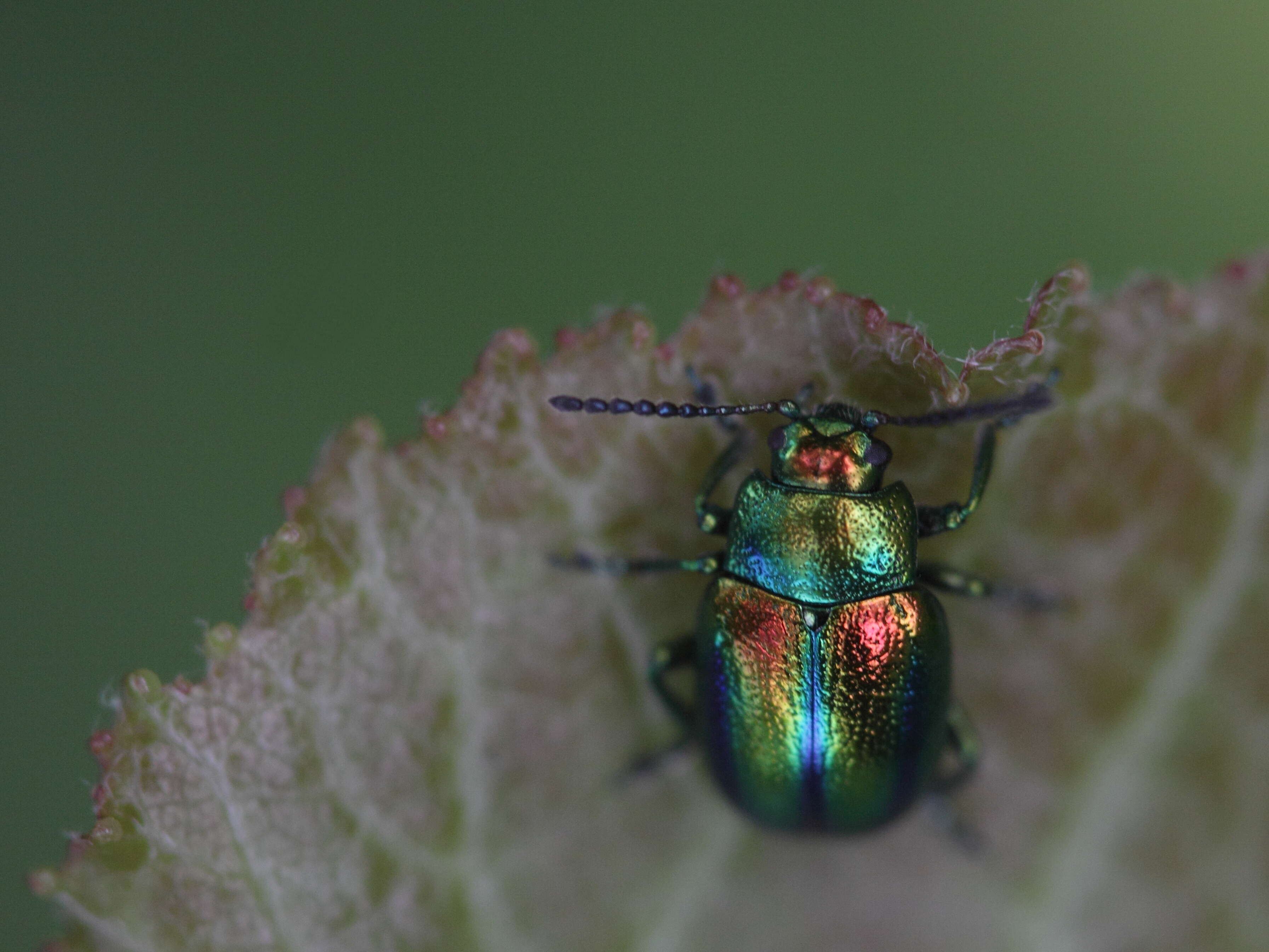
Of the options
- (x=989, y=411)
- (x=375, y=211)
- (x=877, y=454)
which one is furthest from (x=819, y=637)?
(x=375, y=211)

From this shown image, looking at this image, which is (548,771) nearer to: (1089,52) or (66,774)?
(66,774)

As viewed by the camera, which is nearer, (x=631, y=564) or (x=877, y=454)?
(x=877, y=454)

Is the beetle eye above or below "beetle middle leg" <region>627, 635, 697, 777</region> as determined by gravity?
above

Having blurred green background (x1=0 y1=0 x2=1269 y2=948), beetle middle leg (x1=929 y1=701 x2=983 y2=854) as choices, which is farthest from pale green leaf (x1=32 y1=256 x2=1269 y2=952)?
blurred green background (x1=0 y1=0 x2=1269 y2=948)

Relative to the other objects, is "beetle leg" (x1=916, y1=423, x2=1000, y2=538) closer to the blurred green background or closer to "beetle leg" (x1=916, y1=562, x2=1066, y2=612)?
"beetle leg" (x1=916, y1=562, x2=1066, y2=612)

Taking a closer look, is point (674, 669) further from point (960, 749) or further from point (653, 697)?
point (960, 749)

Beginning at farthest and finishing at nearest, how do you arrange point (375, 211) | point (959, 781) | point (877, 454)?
point (375, 211)
point (959, 781)
point (877, 454)

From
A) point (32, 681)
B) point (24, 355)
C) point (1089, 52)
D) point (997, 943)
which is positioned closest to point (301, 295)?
point (24, 355)
